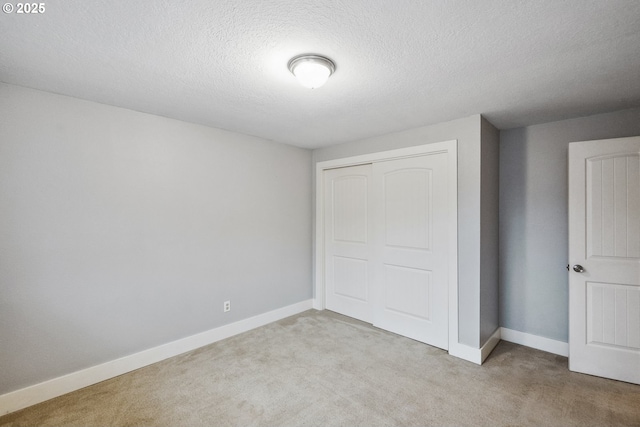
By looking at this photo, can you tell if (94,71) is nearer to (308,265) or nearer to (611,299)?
(308,265)

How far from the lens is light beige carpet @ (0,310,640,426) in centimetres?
190

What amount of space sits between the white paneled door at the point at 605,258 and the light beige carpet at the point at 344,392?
234 millimetres

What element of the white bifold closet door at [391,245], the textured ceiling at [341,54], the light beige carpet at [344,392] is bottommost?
the light beige carpet at [344,392]

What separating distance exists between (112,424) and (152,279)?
1.14 meters

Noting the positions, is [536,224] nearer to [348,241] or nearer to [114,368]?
[348,241]

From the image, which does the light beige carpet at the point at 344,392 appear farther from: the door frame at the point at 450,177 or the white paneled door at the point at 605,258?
the door frame at the point at 450,177

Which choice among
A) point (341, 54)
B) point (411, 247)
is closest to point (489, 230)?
point (411, 247)

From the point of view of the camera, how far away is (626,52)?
163 cm

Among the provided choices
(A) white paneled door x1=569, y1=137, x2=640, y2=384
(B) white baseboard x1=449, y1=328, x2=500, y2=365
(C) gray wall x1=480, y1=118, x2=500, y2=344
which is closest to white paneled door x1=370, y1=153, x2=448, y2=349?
(B) white baseboard x1=449, y1=328, x2=500, y2=365

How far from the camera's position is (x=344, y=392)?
217 cm

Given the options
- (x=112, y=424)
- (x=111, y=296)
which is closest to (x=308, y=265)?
(x=111, y=296)

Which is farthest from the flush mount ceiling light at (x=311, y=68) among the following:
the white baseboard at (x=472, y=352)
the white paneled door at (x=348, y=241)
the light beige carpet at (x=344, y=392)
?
the white baseboard at (x=472, y=352)

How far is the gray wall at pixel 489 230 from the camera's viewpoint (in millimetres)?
2693

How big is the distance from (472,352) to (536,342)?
896 millimetres
